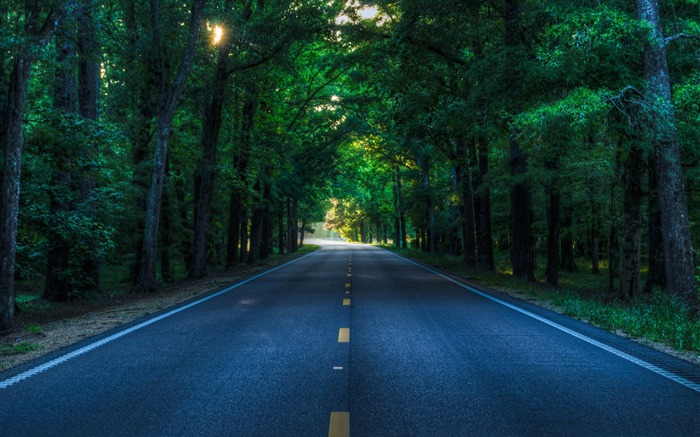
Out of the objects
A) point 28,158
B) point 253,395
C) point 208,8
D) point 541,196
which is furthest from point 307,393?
point 541,196

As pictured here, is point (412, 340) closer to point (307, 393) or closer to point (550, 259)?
point (307, 393)

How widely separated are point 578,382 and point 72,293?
13.5m

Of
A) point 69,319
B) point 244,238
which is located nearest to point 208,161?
point 69,319

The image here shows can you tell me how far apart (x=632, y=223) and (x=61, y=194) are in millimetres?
14830

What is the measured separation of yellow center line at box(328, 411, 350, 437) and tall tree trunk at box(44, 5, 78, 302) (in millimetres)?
9562

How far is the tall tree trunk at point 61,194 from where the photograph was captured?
11086 mm

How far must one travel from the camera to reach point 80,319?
946cm

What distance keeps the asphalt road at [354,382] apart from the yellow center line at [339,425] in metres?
0.02

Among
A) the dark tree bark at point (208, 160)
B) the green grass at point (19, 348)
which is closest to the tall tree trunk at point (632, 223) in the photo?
the green grass at point (19, 348)

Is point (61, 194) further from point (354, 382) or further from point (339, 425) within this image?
point (339, 425)

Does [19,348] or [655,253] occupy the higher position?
[655,253]

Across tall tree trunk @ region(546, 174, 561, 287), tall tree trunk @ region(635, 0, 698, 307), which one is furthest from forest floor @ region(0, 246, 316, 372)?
tall tree trunk @ region(546, 174, 561, 287)

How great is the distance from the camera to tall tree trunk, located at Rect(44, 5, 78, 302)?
11.1 meters

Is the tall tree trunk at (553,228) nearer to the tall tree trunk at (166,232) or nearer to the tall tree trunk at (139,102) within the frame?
the tall tree trunk at (139,102)
